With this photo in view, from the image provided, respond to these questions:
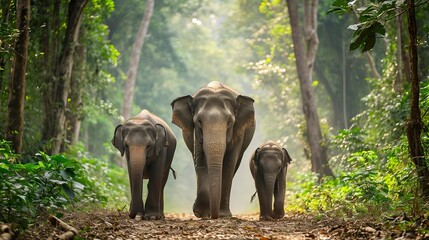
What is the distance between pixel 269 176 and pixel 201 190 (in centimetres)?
129

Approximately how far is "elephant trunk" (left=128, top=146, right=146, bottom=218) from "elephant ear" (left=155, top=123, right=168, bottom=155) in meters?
0.50

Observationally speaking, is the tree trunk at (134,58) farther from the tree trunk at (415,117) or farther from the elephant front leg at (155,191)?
the tree trunk at (415,117)

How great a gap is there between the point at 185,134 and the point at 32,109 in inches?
131

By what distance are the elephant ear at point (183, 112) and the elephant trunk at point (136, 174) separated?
101cm

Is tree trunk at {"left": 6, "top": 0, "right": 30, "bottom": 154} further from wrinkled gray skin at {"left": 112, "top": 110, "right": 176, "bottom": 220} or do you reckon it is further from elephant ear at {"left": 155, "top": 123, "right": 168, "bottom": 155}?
elephant ear at {"left": 155, "top": 123, "right": 168, "bottom": 155}

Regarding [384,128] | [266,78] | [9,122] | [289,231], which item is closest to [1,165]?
[9,122]

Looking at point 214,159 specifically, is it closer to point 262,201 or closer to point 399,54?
point 262,201

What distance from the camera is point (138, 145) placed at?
32.4 feet

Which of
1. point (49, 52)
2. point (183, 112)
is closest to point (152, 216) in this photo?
point (183, 112)

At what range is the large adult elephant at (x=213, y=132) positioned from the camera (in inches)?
372

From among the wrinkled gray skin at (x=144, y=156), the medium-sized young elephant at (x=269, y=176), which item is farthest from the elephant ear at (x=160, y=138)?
the medium-sized young elephant at (x=269, y=176)

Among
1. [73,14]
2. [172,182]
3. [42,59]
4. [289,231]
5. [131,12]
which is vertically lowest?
[172,182]

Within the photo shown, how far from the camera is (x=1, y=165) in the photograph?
22.3 feet

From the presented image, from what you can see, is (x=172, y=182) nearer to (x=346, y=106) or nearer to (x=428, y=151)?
(x=346, y=106)
